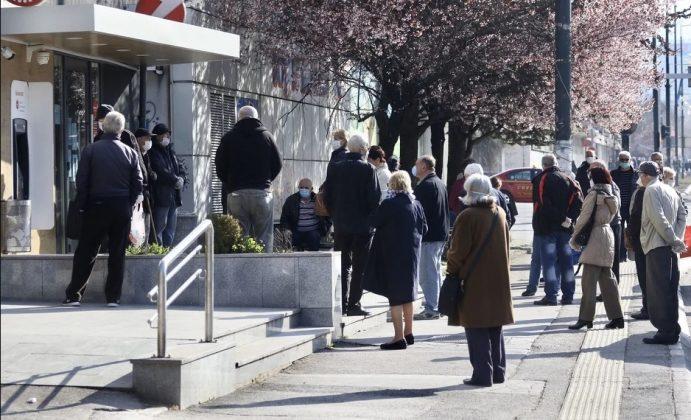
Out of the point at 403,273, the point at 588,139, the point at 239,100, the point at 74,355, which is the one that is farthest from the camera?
the point at 588,139

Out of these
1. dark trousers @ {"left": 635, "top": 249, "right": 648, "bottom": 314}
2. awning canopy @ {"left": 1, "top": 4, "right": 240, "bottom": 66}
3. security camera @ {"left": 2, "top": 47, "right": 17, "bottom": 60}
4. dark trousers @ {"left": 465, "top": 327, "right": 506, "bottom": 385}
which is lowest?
dark trousers @ {"left": 465, "top": 327, "right": 506, "bottom": 385}

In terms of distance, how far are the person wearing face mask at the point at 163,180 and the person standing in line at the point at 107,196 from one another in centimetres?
243

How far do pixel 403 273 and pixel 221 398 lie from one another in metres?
2.81

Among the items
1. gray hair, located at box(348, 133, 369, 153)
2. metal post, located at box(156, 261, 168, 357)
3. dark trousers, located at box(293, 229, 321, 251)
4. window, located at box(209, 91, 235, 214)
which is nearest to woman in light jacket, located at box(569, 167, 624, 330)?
gray hair, located at box(348, 133, 369, 153)

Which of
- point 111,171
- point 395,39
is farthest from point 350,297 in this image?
point 395,39

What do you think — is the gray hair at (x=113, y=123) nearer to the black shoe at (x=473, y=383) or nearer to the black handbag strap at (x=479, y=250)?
the black handbag strap at (x=479, y=250)

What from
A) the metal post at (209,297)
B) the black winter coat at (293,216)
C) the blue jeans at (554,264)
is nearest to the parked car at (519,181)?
the black winter coat at (293,216)

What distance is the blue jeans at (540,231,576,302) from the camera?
48.3ft

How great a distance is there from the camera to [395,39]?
18203 millimetres

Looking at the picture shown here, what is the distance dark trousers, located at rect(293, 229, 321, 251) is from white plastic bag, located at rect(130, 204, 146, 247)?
12.8 feet

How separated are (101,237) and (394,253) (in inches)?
102

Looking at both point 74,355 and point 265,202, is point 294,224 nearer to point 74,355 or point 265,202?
point 265,202

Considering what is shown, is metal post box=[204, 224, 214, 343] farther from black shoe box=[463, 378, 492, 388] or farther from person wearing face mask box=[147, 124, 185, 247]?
person wearing face mask box=[147, 124, 185, 247]

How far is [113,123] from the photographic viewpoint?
10625 millimetres
